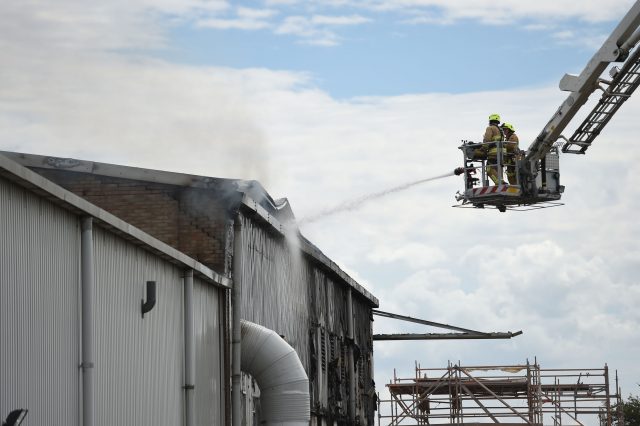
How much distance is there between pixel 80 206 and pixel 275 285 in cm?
999

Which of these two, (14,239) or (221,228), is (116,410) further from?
(221,228)

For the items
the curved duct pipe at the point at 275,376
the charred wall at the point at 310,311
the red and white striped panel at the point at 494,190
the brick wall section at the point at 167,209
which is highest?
the red and white striped panel at the point at 494,190

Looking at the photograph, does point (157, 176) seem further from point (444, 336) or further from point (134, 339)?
point (444, 336)

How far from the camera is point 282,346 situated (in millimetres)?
20000

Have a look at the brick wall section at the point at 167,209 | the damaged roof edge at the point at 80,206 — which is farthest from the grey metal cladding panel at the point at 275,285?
the damaged roof edge at the point at 80,206

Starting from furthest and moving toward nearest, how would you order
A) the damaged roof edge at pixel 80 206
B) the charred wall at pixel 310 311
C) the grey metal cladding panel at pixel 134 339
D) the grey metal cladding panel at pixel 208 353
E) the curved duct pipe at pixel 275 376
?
the charred wall at pixel 310 311
the curved duct pipe at pixel 275 376
the grey metal cladding panel at pixel 208 353
the grey metal cladding panel at pixel 134 339
the damaged roof edge at pixel 80 206

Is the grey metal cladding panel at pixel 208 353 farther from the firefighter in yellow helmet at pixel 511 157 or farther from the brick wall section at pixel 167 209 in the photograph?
the firefighter in yellow helmet at pixel 511 157

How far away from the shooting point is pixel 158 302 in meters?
16.7

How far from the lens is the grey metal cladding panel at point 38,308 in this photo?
38.3ft

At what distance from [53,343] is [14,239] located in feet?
4.56

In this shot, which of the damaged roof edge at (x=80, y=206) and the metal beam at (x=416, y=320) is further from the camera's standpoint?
the metal beam at (x=416, y=320)

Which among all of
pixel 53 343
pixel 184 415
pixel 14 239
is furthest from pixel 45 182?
pixel 184 415

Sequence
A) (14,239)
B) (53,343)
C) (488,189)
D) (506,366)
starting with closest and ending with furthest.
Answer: (14,239) < (53,343) < (488,189) < (506,366)

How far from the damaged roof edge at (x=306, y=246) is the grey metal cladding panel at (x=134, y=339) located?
332 centimetres
